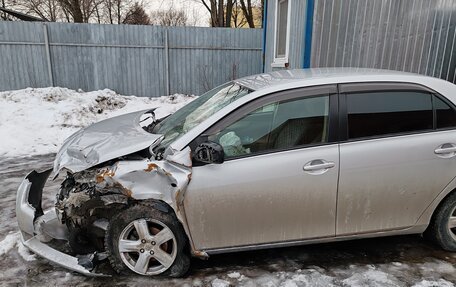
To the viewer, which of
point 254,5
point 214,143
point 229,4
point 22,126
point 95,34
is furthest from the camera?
point 254,5

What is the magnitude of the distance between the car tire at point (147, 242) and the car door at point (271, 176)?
6.8 inches

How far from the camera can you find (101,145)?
2.99m

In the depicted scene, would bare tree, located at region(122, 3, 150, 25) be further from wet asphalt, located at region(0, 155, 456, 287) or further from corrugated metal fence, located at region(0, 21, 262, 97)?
wet asphalt, located at region(0, 155, 456, 287)

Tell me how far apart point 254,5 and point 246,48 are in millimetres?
14530

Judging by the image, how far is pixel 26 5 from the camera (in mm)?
22406

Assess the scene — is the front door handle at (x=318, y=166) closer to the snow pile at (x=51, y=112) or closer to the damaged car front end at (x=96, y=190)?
the damaged car front end at (x=96, y=190)

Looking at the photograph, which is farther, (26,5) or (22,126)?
(26,5)

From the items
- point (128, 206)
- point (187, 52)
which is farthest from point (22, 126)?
point (128, 206)

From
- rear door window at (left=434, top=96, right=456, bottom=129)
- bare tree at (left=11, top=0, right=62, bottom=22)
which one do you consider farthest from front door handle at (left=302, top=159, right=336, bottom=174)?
bare tree at (left=11, top=0, right=62, bottom=22)

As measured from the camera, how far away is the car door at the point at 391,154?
2826mm

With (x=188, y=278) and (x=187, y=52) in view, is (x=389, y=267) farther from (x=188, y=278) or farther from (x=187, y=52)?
(x=187, y=52)

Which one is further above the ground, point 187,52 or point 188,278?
point 187,52

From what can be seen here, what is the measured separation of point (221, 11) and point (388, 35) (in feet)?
66.4

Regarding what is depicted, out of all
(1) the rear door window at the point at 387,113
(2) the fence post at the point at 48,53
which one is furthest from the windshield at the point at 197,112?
(2) the fence post at the point at 48,53
